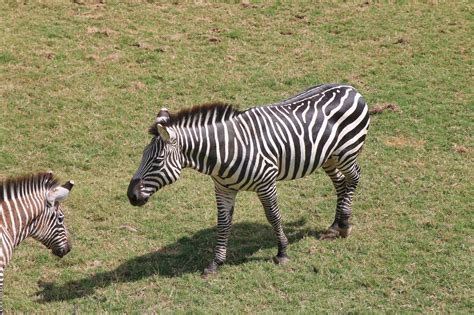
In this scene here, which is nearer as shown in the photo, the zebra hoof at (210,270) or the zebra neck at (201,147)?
the zebra neck at (201,147)

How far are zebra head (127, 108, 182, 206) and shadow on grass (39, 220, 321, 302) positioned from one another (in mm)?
1273

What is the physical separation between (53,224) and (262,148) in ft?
9.58

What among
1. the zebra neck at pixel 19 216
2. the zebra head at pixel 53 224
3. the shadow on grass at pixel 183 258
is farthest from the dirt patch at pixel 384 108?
the zebra neck at pixel 19 216

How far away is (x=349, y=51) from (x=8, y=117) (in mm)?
7971

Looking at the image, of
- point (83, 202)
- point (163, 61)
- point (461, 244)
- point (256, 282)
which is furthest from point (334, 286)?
point (163, 61)

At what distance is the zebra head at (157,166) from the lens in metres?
9.59

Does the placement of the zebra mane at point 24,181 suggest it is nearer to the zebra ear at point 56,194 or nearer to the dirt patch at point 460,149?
the zebra ear at point 56,194

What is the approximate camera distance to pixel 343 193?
11375mm

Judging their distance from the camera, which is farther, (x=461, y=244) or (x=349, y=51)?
(x=349, y=51)

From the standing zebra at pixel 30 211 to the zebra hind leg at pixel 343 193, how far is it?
402 cm

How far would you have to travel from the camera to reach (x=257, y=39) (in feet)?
60.5

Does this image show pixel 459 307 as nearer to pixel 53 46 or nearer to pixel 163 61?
pixel 163 61

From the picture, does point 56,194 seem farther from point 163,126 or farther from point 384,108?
point 384,108

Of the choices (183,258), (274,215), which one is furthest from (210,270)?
(274,215)
